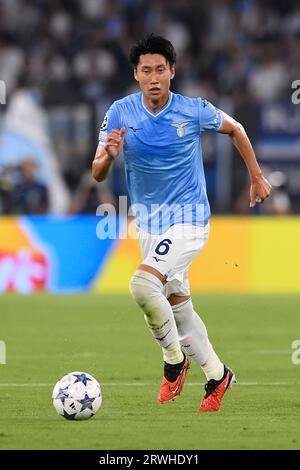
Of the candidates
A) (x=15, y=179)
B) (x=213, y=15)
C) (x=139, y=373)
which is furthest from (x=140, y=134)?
(x=213, y=15)

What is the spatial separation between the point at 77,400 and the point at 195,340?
3.66ft

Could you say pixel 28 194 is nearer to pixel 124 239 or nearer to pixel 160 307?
pixel 124 239

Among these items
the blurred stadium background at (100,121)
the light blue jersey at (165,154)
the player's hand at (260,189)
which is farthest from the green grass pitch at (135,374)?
the player's hand at (260,189)

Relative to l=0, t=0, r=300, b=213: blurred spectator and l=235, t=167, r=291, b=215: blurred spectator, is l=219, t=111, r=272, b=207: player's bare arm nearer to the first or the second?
l=235, t=167, r=291, b=215: blurred spectator

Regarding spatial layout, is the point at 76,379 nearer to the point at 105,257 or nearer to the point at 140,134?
the point at 140,134

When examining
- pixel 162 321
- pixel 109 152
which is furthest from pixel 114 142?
pixel 162 321

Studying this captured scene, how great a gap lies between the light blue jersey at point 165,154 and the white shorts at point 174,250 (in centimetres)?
6

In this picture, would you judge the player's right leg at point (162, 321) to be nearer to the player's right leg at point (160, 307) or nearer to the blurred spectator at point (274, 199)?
the player's right leg at point (160, 307)

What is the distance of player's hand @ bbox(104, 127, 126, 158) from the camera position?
26.0 ft

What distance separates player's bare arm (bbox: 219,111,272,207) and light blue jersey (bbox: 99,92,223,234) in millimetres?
77

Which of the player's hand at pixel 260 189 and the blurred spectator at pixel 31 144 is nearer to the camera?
the player's hand at pixel 260 189

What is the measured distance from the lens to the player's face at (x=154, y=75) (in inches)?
331

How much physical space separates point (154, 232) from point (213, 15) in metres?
17.8

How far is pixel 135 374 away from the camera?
10.5 meters
